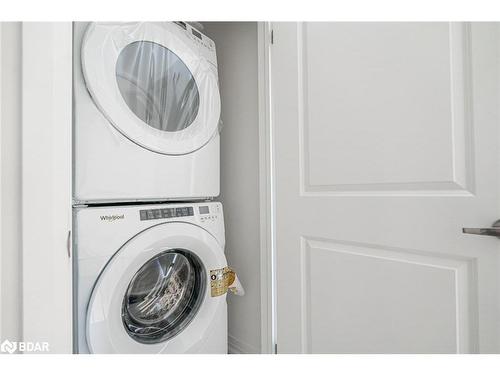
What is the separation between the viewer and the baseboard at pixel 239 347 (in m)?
1.27

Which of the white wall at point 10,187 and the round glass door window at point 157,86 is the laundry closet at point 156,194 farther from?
the white wall at point 10,187

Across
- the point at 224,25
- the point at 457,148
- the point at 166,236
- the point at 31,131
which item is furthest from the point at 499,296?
the point at 224,25

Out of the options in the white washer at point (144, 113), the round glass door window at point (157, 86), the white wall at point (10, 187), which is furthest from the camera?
the round glass door window at point (157, 86)

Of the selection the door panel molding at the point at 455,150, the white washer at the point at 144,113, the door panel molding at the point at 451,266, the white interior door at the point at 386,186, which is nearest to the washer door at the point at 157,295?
the white washer at the point at 144,113

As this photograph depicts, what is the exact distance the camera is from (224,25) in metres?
1.43

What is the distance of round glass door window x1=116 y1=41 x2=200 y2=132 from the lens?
896mm

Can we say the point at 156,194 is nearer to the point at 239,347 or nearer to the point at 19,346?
the point at 19,346

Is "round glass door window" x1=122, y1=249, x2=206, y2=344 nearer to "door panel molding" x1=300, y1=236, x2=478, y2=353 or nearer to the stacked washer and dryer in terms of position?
the stacked washer and dryer

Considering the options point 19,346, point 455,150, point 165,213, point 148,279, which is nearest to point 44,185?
point 19,346

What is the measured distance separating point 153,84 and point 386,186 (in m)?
0.90

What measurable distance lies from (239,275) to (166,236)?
1.87 ft

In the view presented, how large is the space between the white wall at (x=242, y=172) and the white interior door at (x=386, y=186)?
0.62ft

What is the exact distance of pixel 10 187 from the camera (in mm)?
401
